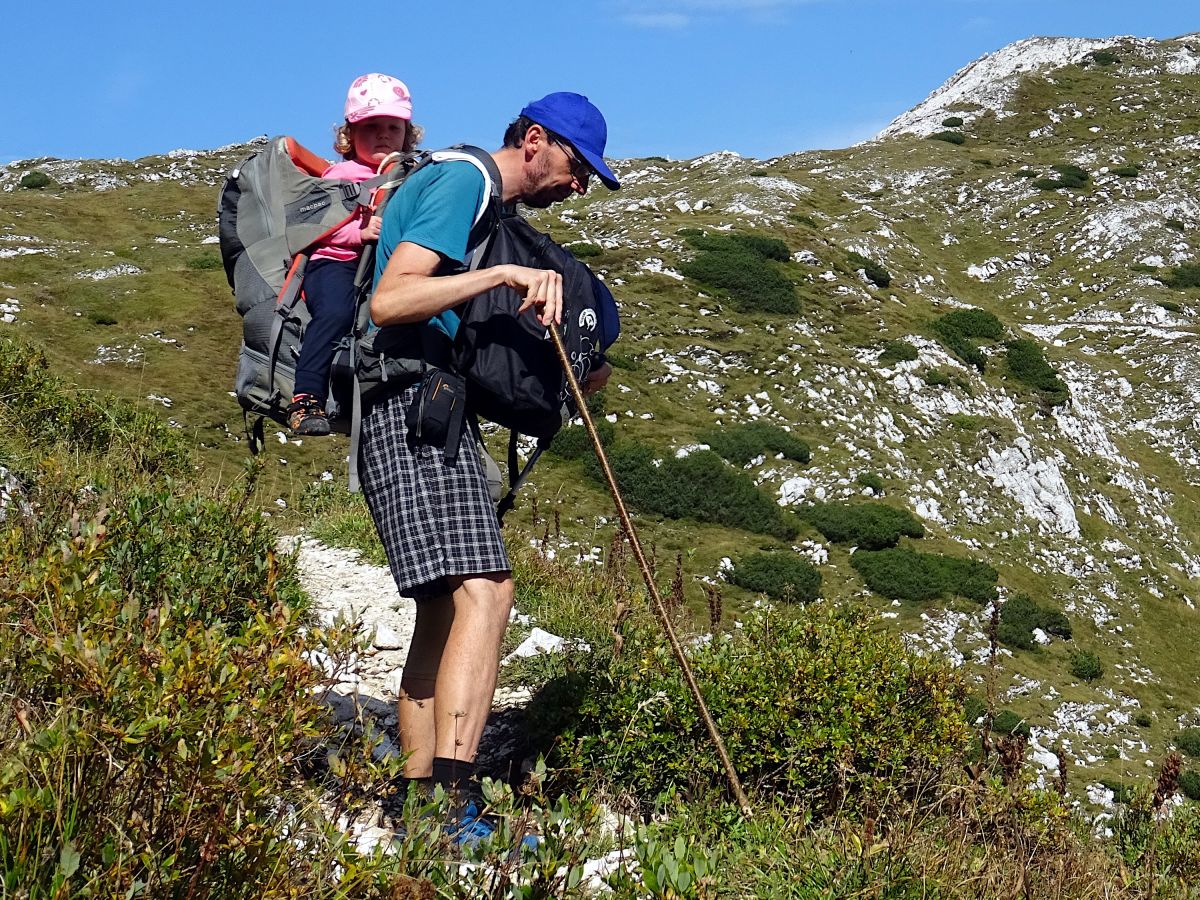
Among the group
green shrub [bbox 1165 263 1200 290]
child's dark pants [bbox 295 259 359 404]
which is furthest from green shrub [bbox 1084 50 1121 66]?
child's dark pants [bbox 295 259 359 404]

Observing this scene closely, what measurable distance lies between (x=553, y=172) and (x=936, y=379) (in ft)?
74.0

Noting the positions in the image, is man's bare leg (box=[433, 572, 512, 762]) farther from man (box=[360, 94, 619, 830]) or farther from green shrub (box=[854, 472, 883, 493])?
green shrub (box=[854, 472, 883, 493])

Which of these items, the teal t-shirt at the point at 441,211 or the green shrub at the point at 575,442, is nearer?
the teal t-shirt at the point at 441,211

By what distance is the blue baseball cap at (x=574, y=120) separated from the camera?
3.21 meters

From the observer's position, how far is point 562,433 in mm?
20031

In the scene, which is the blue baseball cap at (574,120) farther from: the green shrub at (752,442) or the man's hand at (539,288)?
the green shrub at (752,442)

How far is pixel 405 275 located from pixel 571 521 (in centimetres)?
1400

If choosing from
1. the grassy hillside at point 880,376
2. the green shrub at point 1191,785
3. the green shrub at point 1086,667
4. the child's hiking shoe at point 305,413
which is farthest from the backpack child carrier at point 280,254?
the green shrub at point 1086,667

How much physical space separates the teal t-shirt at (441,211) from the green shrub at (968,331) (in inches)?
976

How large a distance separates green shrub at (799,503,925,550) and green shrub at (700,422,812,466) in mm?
1569

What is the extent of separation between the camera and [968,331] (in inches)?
1089

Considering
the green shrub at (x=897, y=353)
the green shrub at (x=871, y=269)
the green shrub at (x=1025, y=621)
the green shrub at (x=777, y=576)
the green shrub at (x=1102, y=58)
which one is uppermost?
the green shrub at (x=1102, y=58)

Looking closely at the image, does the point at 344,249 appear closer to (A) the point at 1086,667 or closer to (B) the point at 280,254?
(B) the point at 280,254

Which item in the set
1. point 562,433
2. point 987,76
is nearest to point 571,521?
point 562,433
